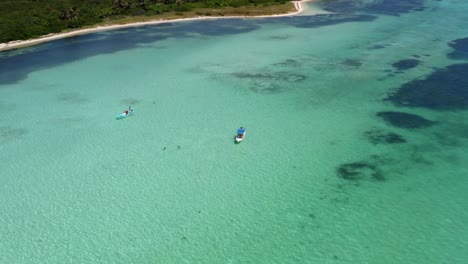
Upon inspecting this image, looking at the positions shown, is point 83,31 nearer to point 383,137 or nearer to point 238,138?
point 238,138

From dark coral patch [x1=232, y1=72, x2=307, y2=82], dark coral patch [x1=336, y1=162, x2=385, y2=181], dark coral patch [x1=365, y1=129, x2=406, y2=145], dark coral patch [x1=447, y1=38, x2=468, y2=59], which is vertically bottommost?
dark coral patch [x1=336, y1=162, x2=385, y2=181]

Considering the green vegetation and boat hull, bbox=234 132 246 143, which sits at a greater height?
the green vegetation

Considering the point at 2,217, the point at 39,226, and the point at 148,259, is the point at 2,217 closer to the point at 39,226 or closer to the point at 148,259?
the point at 39,226

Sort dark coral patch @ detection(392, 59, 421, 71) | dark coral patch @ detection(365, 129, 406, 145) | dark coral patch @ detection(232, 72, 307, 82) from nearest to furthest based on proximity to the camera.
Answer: dark coral patch @ detection(365, 129, 406, 145)
dark coral patch @ detection(232, 72, 307, 82)
dark coral patch @ detection(392, 59, 421, 71)

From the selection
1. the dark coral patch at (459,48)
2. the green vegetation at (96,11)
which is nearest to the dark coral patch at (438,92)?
the dark coral patch at (459,48)

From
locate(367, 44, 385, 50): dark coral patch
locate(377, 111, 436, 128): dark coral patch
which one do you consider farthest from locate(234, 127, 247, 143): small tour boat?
locate(367, 44, 385, 50): dark coral patch

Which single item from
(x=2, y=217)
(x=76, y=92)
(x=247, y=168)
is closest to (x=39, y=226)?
(x=2, y=217)

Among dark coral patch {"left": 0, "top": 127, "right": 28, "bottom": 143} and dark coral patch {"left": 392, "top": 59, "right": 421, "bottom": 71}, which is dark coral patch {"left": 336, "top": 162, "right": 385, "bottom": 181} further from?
dark coral patch {"left": 0, "top": 127, "right": 28, "bottom": 143}
